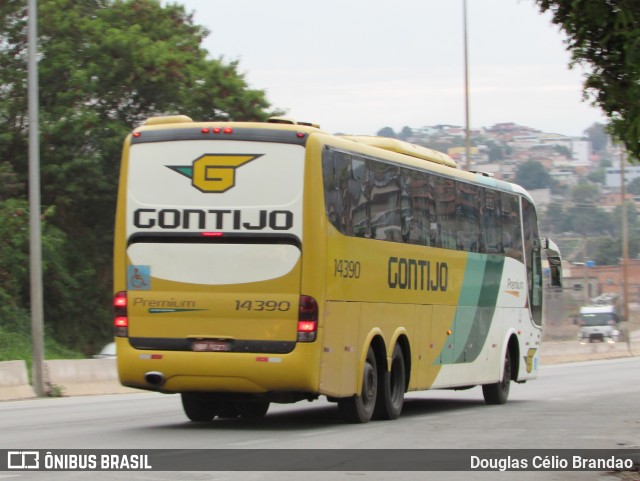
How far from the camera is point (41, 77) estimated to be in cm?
3991

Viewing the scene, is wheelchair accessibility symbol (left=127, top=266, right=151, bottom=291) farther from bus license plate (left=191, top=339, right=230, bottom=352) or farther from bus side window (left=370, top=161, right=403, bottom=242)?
bus side window (left=370, top=161, right=403, bottom=242)

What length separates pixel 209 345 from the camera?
15.3 metres

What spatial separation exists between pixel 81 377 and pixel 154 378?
12598 mm

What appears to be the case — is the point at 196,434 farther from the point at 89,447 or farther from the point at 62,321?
the point at 62,321

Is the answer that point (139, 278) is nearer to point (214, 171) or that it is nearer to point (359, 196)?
point (214, 171)

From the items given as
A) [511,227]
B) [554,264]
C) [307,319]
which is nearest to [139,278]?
[307,319]

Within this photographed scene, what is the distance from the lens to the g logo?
51.0 ft

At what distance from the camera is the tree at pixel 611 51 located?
11750 mm

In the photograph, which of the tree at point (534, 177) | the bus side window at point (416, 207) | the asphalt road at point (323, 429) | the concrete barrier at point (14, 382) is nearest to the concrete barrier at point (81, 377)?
the concrete barrier at point (14, 382)

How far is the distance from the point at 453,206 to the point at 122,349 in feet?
22.1

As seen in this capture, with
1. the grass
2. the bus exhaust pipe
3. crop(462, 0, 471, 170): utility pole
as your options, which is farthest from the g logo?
crop(462, 0, 471, 170): utility pole

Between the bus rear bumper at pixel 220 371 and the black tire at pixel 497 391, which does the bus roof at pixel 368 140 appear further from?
the black tire at pixel 497 391

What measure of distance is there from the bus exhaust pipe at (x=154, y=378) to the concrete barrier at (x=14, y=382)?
31.8 feet

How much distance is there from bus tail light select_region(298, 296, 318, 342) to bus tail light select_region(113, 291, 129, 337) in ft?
6.89
